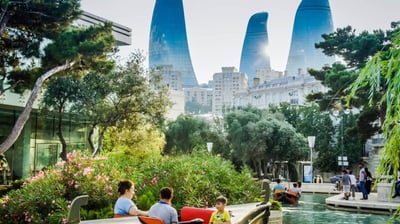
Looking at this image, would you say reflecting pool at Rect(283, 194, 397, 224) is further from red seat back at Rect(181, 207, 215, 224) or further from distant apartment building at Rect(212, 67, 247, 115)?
distant apartment building at Rect(212, 67, 247, 115)

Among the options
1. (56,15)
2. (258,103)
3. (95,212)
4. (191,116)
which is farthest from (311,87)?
(95,212)

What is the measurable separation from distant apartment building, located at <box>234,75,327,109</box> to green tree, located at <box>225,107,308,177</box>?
44.9 metres

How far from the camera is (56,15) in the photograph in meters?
19.5

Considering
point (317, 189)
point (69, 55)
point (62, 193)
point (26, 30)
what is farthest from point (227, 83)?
point (62, 193)

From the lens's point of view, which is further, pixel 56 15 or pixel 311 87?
pixel 311 87

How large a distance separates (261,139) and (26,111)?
30.4 metres

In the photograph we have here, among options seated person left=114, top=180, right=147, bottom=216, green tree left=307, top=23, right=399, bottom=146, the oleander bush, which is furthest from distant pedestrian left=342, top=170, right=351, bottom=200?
seated person left=114, top=180, right=147, bottom=216

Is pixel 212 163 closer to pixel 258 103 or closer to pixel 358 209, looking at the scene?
pixel 358 209

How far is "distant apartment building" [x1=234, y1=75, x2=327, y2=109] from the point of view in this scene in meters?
96.6

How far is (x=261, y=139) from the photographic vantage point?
155 feet

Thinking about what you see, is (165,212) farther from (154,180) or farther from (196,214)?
(154,180)

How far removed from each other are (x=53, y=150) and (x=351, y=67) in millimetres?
18780

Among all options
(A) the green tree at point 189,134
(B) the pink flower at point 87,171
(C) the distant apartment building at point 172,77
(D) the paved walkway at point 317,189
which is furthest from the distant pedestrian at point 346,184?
(C) the distant apartment building at point 172,77

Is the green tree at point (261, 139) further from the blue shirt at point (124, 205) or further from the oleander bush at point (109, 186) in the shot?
the blue shirt at point (124, 205)
